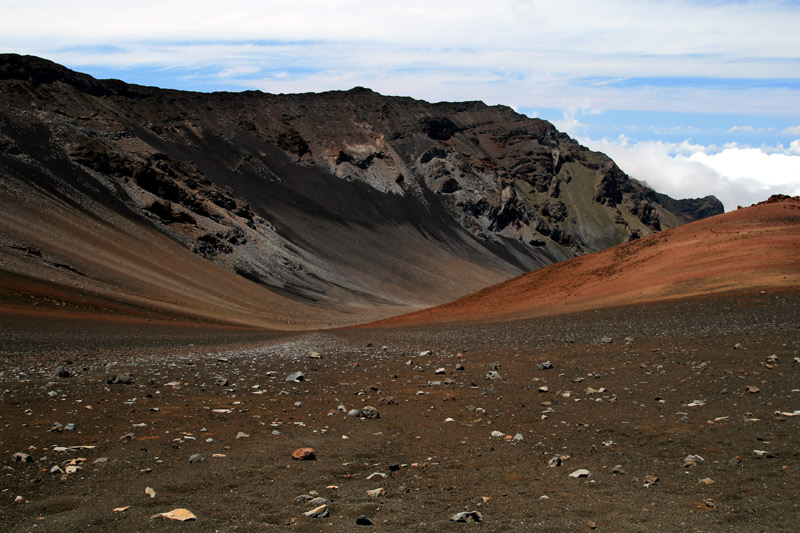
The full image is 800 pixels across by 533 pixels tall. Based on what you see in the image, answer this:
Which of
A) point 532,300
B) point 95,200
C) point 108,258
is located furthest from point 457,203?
point 532,300

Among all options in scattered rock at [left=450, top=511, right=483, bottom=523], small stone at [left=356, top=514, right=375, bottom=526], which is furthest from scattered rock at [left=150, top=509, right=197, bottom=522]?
scattered rock at [left=450, top=511, right=483, bottom=523]

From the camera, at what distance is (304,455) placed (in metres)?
9.96

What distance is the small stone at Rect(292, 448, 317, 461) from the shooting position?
9938 mm

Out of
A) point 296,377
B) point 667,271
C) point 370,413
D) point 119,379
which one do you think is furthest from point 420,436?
point 667,271

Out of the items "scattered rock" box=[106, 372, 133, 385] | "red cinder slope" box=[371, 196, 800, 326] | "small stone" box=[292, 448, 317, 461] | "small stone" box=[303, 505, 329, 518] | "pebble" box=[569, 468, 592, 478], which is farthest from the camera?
"red cinder slope" box=[371, 196, 800, 326]

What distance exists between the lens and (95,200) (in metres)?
73.4

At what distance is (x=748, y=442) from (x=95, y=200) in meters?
75.9

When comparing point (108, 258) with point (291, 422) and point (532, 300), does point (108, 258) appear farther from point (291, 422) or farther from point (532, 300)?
point (291, 422)

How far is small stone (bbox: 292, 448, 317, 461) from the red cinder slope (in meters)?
21.7

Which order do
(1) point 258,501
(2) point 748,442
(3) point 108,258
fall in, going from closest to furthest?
(1) point 258,501 → (2) point 748,442 → (3) point 108,258

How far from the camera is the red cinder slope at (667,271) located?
2833cm

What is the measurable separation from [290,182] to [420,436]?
126290 millimetres

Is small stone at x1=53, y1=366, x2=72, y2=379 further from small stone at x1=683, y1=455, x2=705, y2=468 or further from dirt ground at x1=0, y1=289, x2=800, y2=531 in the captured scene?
small stone at x1=683, y1=455, x2=705, y2=468

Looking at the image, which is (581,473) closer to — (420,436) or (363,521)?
(420,436)
